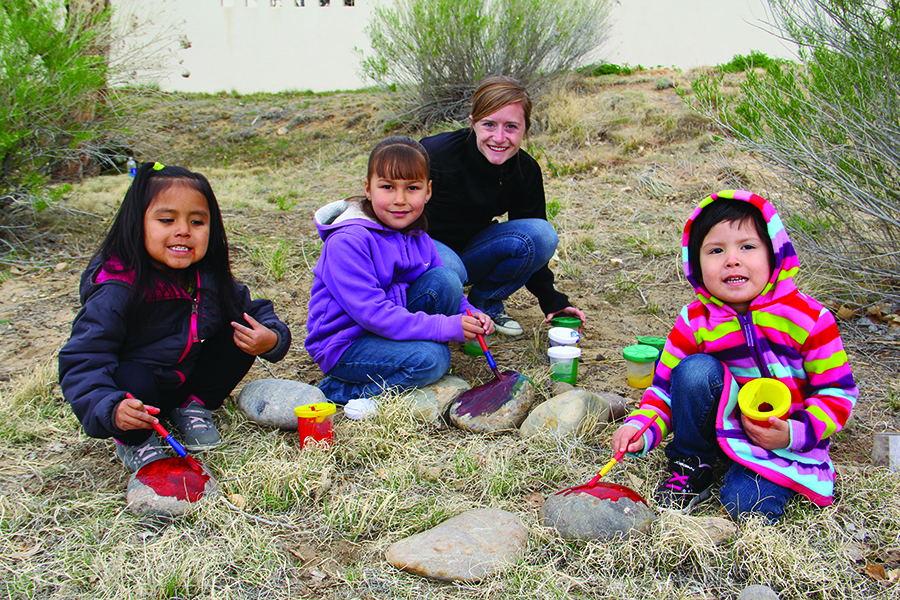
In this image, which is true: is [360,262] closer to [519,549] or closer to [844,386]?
[519,549]

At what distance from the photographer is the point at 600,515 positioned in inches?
73.4

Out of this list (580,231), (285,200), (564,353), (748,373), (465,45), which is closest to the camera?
(748,373)

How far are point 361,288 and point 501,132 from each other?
1088 mm

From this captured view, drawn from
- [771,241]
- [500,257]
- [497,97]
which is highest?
[497,97]

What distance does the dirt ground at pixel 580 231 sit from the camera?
3168mm

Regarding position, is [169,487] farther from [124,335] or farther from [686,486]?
[686,486]

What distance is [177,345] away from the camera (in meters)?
2.37

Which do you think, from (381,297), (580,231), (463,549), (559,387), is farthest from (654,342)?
(580,231)

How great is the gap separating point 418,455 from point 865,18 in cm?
327

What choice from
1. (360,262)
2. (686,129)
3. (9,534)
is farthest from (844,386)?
(686,129)

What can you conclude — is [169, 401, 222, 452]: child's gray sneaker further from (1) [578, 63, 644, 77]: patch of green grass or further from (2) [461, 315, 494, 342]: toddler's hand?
(1) [578, 63, 644, 77]: patch of green grass

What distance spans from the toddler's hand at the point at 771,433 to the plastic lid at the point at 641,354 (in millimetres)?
874

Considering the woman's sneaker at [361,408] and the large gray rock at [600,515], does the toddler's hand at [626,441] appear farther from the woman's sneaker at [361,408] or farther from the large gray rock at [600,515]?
the woman's sneaker at [361,408]

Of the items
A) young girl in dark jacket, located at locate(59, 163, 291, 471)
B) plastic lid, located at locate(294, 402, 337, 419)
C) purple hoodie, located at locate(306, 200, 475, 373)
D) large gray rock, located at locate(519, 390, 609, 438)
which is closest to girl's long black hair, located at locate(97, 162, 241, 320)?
young girl in dark jacket, located at locate(59, 163, 291, 471)
